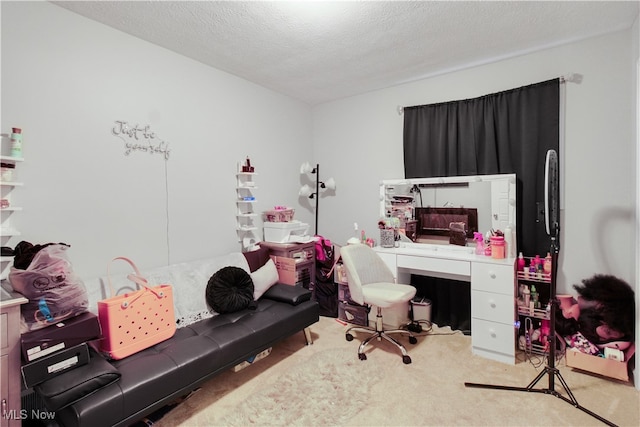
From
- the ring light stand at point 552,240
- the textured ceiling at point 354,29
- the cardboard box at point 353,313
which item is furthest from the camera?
the cardboard box at point 353,313

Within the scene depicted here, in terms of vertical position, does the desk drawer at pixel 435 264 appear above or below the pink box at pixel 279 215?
below

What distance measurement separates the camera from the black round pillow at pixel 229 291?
2545 millimetres

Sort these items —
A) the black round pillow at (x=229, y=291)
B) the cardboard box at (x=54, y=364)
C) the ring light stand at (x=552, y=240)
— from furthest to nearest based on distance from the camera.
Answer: the black round pillow at (x=229, y=291), the ring light stand at (x=552, y=240), the cardboard box at (x=54, y=364)

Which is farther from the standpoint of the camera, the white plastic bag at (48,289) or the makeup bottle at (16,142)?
the makeup bottle at (16,142)

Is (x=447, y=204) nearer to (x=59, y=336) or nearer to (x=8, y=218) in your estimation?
(x=59, y=336)

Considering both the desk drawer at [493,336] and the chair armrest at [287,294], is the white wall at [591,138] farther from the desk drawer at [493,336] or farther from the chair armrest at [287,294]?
the chair armrest at [287,294]

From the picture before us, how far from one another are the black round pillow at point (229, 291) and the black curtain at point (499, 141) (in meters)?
1.96

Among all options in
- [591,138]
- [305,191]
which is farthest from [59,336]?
[591,138]

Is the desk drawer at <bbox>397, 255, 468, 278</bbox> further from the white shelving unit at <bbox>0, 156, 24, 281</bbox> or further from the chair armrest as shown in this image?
the white shelving unit at <bbox>0, 156, 24, 281</bbox>

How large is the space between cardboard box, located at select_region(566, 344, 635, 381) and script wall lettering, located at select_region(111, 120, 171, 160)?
3611 mm

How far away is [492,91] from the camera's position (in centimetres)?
301

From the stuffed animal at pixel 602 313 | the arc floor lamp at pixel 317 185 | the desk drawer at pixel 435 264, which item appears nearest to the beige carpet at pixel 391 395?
the stuffed animal at pixel 602 313

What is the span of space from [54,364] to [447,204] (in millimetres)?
3183

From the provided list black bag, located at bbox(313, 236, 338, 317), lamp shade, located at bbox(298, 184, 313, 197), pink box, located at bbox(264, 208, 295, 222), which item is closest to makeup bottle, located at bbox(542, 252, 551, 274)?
black bag, located at bbox(313, 236, 338, 317)
